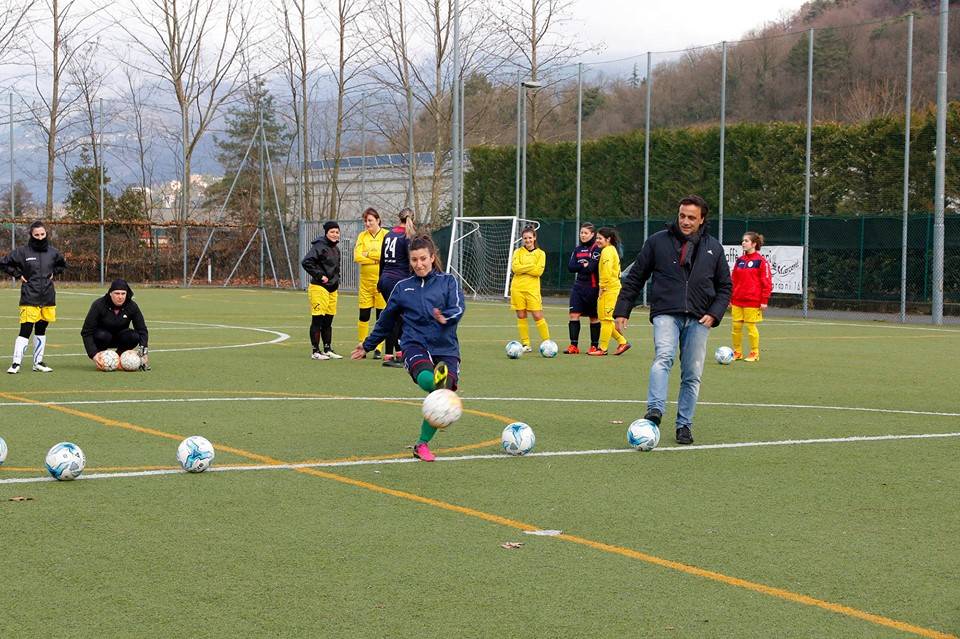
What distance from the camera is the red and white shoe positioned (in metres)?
9.08

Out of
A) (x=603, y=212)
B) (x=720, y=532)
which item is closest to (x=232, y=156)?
(x=603, y=212)

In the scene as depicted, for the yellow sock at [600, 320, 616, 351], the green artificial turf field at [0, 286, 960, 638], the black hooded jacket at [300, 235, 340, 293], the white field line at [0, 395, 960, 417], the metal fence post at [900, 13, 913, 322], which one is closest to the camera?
the green artificial turf field at [0, 286, 960, 638]

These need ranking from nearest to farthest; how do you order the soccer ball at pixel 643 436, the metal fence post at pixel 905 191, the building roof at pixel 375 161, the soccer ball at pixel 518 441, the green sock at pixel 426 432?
the green sock at pixel 426 432 → the soccer ball at pixel 518 441 → the soccer ball at pixel 643 436 → the metal fence post at pixel 905 191 → the building roof at pixel 375 161

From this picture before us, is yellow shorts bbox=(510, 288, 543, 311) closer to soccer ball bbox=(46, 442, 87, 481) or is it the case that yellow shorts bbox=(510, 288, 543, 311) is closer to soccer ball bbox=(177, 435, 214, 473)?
soccer ball bbox=(177, 435, 214, 473)

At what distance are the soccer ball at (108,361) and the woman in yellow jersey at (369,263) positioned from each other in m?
3.75

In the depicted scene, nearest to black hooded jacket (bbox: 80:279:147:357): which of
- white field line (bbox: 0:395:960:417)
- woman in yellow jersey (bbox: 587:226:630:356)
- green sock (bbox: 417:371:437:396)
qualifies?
white field line (bbox: 0:395:960:417)

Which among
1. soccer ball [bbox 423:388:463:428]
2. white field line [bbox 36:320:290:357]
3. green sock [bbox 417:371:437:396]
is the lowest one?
white field line [bbox 36:320:290:357]

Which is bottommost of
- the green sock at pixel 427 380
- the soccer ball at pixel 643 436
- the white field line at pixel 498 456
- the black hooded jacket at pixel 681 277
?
the white field line at pixel 498 456

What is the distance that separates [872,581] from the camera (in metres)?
5.82

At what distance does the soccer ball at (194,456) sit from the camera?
840 cm

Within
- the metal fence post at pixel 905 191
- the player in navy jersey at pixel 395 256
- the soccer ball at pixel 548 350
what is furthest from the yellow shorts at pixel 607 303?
the metal fence post at pixel 905 191

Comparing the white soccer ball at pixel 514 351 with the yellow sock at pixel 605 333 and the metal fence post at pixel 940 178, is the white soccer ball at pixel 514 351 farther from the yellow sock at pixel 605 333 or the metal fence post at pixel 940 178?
the metal fence post at pixel 940 178

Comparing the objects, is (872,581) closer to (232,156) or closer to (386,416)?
(386,416)

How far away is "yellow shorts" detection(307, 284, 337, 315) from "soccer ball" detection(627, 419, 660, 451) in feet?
29.3
